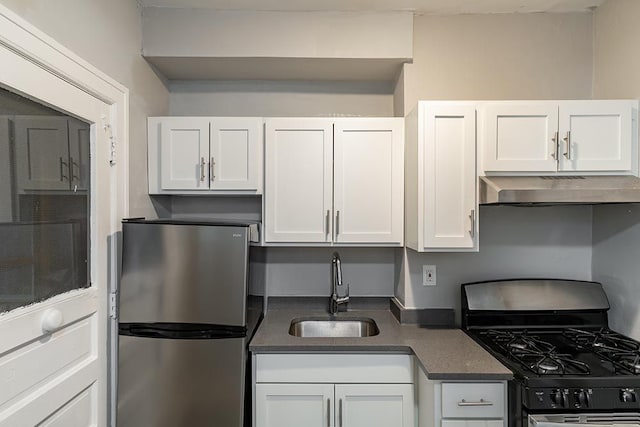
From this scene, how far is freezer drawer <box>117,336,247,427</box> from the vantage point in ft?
6.14

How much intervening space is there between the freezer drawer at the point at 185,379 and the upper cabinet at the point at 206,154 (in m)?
0.87

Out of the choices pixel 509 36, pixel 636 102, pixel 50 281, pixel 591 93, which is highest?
pixel 509 36

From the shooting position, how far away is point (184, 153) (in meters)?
2.32

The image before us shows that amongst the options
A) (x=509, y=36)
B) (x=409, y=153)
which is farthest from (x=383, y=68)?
(x=509, y=36)

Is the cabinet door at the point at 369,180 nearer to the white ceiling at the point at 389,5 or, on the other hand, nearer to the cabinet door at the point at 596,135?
the white ceiling at the point at 389,5

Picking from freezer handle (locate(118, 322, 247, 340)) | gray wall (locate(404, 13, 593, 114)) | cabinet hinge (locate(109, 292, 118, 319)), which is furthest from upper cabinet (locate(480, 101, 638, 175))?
cabinet hinge (locate(109, 292, 118, 319))

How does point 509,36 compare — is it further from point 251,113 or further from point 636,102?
point 251,113

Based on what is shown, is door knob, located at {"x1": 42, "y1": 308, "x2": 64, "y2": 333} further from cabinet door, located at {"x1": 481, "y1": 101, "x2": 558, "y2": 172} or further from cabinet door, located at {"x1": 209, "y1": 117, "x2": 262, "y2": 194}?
cabinet door, located at {"x1": 481, "y1": 101, "x2": 558, "y2": 172}

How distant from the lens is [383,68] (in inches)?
95.6

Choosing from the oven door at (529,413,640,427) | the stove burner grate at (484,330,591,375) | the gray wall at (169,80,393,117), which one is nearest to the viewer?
the oven door at (529,413,640,427)

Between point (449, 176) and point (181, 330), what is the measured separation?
59.5 inches

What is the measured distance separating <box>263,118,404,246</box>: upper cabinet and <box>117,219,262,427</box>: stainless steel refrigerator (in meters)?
0.51

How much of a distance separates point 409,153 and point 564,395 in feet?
4.33

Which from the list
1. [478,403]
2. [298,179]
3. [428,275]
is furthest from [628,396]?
[298,179]
